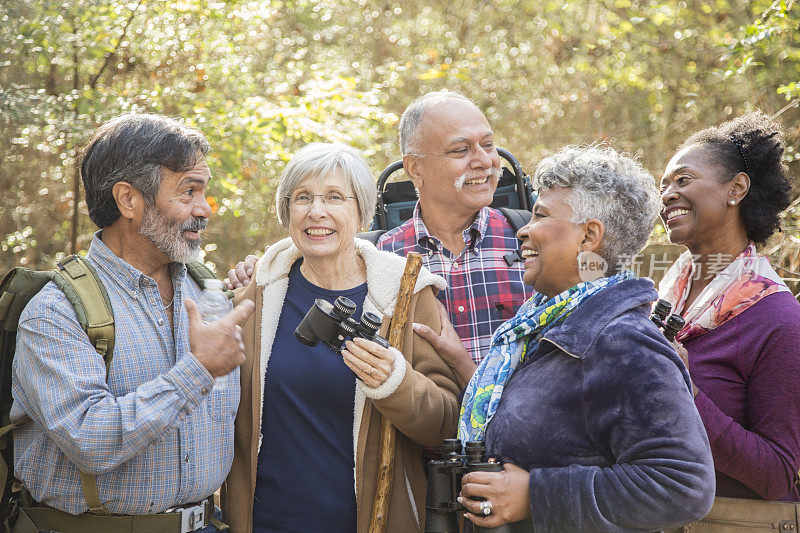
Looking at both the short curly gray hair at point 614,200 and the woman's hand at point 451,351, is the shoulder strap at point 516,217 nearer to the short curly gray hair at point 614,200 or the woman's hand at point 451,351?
the woman's hand at point 451,351

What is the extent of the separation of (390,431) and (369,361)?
34cm

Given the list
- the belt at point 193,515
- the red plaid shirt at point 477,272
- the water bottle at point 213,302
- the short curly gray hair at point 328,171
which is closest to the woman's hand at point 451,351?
the red plaid shirt at point 477,272

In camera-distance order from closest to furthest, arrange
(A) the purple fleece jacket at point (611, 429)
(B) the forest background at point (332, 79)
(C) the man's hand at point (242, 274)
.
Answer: (A) the purple fleece jacket at point (611, 429), (C) the man's hand at point (242, 274), (B) the forest background at point (332, 79)

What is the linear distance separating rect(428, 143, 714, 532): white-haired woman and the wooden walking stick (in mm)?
339

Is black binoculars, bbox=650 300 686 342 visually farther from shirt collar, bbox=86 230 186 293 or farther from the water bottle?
shirt collar, bbox=86 230 186 293

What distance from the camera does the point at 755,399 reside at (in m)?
2.67

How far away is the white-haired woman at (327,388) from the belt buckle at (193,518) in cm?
17

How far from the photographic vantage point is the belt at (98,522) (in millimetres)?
2441

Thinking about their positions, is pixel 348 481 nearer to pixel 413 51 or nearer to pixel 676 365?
pixel 676 365

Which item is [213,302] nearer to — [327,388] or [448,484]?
[327,388]

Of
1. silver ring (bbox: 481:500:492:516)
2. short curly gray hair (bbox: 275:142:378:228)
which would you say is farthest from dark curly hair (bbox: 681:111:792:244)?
silver ring (bbox: 481:500:492:516)

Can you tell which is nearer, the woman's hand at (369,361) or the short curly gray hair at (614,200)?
the short curly gray hair at (614,200)

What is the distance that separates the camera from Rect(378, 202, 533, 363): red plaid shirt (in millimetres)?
3375

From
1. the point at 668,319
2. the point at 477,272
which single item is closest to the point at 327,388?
the point at 477,272
